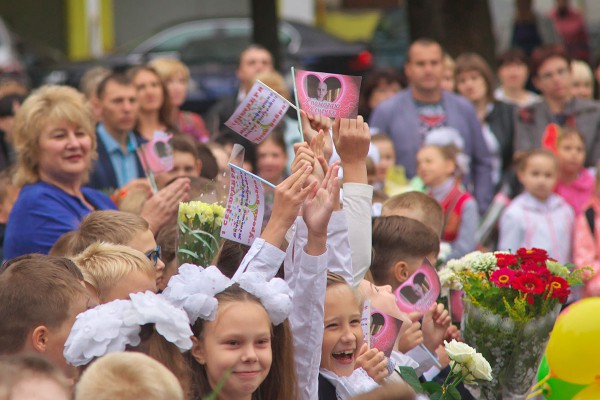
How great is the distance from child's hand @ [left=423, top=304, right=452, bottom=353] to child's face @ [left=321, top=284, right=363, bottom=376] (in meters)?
0.77

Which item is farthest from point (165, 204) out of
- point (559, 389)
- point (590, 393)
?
point (590, 393)

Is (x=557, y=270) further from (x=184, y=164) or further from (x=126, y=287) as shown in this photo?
(x=184, y=164)

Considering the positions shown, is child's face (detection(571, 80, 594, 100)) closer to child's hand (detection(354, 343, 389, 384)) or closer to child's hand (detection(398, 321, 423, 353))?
child's hand (detection(398, 321, 423, 353))

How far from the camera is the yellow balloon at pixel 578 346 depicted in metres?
4.80

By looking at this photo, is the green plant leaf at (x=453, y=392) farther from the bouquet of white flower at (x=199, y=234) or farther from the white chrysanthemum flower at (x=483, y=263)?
the bouquet of white flower at (x=199, y=234)

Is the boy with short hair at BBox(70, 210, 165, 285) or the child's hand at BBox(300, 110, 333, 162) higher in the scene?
the child's hand at BBox(300, 110, 333, 162)

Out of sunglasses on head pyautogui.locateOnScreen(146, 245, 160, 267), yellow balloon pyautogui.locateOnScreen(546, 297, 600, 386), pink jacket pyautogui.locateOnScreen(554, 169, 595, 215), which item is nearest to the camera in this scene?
yellow balloon pyautogui.locateOnScreen(546, 297, 600, 386)

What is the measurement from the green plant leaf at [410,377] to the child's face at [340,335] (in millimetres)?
193

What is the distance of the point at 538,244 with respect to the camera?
929cm

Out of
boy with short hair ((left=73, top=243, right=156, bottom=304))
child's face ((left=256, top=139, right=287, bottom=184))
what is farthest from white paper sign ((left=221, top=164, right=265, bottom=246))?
child's face ((left=256, top=139, right=287, bottom=184))

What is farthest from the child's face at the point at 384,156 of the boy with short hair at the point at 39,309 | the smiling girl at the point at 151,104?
the boy with short hair at the point at 39,309

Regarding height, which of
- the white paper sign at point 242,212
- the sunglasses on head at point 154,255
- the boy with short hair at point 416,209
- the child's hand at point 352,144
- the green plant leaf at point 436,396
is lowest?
the green plant leaf at point 436,396

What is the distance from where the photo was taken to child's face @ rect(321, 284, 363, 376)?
15.4 feet

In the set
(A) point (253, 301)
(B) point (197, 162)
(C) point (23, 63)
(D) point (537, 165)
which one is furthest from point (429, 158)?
(C) point (23, 63)
